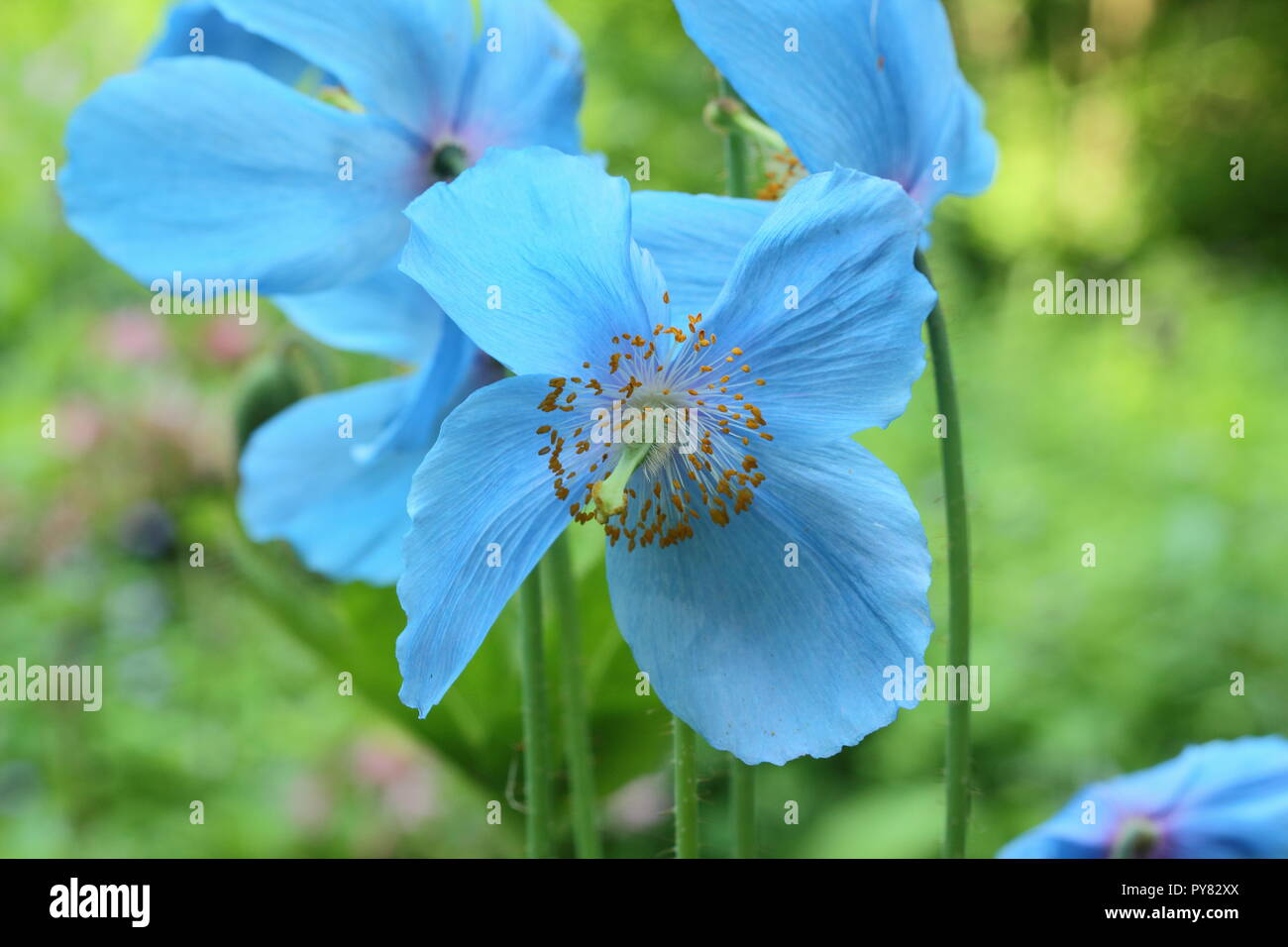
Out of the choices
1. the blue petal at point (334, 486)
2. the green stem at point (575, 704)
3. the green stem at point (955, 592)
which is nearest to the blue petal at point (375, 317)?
the blue petal at point (334, 486)

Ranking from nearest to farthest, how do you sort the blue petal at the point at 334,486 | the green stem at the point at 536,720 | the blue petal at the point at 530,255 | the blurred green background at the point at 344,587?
the blue petal at the point at 530,255, the green stem at the point at 536,720, the blue petal at the point at 334,486, the blurred green background at the point at 344,587

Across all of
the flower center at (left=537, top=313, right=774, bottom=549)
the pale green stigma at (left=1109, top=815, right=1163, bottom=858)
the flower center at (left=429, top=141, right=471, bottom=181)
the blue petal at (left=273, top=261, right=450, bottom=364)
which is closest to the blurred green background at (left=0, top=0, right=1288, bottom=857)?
the blue petal at (left=273, top=261, right=450, bottom=364)

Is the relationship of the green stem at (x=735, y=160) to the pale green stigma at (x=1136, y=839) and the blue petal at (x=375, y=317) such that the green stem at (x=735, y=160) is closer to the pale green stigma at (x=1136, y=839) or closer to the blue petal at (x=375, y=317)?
the blue petal at (x=375, y=317)

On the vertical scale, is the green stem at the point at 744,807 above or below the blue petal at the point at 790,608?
below

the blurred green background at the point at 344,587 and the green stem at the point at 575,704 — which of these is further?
the blurred green background at the point at 344,587
